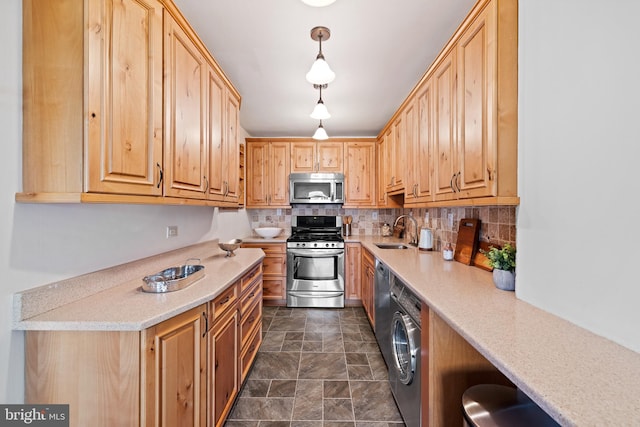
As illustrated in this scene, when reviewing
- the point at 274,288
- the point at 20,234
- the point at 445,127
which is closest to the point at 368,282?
the point at 274,288

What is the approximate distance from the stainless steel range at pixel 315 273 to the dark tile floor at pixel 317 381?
448mm

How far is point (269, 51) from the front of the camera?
6.17 ft

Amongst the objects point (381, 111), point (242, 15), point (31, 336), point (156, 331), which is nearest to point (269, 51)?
point (242, 15)

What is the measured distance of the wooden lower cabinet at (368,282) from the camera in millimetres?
2688

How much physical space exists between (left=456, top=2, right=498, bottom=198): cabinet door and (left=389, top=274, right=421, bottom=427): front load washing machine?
713mm

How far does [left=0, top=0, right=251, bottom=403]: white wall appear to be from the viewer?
91 centimetres

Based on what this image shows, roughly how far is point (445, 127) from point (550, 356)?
4.52 ft

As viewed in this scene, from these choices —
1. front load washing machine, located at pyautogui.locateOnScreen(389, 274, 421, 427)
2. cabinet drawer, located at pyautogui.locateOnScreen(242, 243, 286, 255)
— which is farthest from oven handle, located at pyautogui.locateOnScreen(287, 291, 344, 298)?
front load washing machine, located at pyautogui.locateOnScreen(389, 274, 421, 427)

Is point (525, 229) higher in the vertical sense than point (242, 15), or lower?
lower

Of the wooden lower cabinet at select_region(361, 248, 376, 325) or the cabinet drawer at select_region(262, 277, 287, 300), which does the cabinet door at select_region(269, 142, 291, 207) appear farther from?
the wooden lower cabinet at select_region(361, 248, 376, 325)

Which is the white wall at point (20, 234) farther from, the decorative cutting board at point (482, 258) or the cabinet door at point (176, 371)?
the decorative cutting board at point (482, 258)

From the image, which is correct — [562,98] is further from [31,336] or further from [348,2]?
[31,336]

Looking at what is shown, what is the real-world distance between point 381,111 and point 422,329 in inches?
99.3

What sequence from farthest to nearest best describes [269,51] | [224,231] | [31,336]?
[224,231], [269,51], [31,336]
